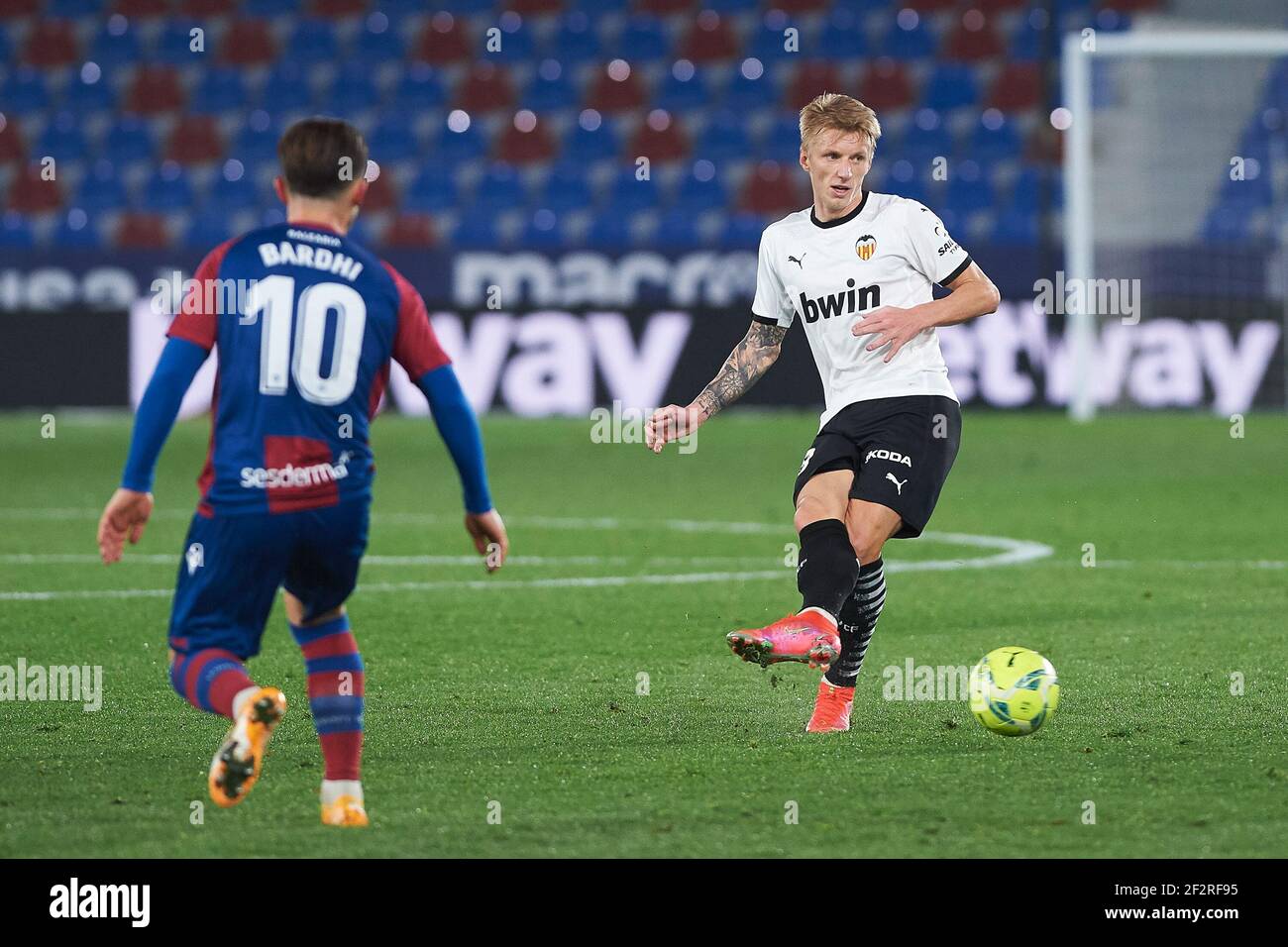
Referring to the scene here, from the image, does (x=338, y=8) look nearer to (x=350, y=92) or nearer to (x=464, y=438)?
(x=350, y=92)

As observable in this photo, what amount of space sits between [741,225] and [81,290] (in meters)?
7.25

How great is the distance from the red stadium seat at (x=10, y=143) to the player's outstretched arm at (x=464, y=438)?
2125cm

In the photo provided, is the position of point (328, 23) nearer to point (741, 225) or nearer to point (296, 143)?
point (741, 225)

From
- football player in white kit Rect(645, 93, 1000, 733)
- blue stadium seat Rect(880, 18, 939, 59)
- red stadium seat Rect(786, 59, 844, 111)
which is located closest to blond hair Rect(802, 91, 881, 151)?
football player in white kit Rect(645, 93, 1000, 733)

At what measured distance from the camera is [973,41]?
2506 cm

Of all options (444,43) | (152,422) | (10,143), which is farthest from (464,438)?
(444,43)

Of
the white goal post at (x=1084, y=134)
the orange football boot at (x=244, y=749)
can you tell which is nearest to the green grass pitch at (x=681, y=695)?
the orange football boot at (x=244, y=749)

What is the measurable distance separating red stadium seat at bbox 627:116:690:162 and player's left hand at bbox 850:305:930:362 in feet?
62.5

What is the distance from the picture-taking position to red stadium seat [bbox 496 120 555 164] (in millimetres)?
24297

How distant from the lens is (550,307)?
1914 centimetres

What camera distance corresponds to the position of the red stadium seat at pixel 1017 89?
2444 cm

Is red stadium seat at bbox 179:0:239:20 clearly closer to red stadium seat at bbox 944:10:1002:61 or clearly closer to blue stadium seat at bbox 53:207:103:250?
blue stadium seat at bbox 53:207:103:250

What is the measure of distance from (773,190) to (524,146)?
3147mm
